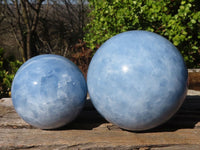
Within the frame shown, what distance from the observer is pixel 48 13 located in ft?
34.9

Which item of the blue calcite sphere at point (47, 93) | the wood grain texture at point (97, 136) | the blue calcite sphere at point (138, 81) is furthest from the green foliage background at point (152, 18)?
the blue calcite sphere at point (47, 93)

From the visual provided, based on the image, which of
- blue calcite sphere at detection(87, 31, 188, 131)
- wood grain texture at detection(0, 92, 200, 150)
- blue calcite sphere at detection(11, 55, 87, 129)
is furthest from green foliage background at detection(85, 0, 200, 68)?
blue calcite sphere at detection(11, 55, 87, 129)

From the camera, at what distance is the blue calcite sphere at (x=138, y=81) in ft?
6.90

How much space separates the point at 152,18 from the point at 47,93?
3.27 metres

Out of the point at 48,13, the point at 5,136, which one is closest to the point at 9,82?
the point at 5,136

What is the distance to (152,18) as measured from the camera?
4746 millimetres

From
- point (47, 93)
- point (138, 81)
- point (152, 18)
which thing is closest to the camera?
point (138, 81)

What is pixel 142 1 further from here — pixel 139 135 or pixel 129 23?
pixel 139 135

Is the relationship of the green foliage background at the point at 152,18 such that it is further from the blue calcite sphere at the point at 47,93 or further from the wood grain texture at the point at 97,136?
the blue calcite sphere at the point at 47,93

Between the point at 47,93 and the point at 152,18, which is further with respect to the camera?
the point at 152,18

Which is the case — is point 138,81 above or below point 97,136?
above

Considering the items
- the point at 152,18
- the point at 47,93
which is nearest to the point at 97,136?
the point at 47,93

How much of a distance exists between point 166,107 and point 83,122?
1058 millimetres

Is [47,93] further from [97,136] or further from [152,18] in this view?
[152,18]
